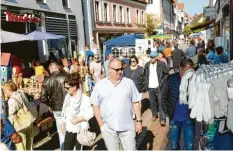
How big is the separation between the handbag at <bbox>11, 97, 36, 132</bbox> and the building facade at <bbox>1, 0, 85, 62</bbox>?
9.10m

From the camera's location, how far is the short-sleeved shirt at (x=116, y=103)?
4719mm

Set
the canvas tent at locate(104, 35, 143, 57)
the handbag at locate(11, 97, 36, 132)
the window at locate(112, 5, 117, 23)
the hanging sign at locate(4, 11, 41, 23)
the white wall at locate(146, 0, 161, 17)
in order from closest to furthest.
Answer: the handbag at locate(11, 97, 36, 132), the hanging sign at locate(4, 11, 41, 23), the canvas tent at locate(104, 35, 143, 57), the window at locate(112, 5, 117, 23), the white wall at locate(146, 0, 161, 17)

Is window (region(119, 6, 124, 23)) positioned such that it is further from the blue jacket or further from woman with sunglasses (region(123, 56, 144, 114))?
the blue jacket

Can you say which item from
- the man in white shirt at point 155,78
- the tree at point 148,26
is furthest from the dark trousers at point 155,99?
the tree at point 148,26

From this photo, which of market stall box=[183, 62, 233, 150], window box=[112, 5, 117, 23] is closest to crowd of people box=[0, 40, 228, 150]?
market stall box=[183, 62, 233, 150]

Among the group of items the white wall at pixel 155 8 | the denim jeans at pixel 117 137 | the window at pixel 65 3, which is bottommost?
the denim jeans at pixel 117 137

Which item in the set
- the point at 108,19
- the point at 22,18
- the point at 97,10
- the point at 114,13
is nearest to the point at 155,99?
the point at 22,18

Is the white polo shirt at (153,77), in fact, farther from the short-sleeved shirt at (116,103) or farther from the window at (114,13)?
the window at (114,13)

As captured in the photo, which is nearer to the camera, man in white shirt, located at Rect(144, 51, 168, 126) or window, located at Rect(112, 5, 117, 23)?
man in white shirt, located at Rect(144, 51, 168, 126)

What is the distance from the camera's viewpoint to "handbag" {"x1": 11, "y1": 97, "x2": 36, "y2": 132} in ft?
18.1

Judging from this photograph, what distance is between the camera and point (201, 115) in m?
4.64

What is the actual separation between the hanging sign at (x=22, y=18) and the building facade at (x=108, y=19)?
7.43m

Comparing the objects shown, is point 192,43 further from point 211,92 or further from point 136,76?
point 211,92

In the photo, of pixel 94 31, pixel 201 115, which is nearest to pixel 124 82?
pixel 201 115
